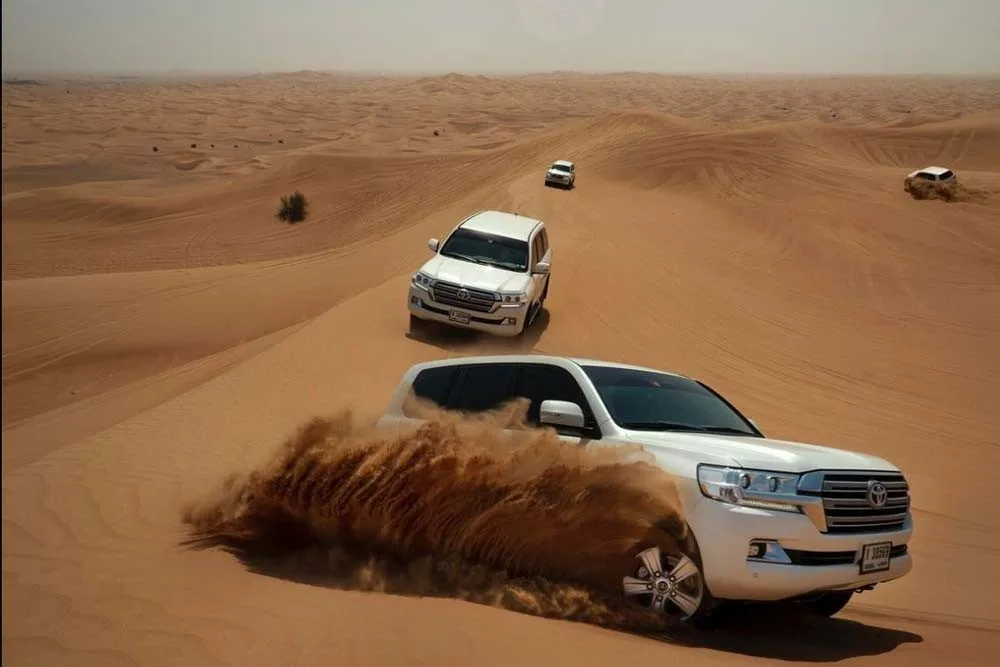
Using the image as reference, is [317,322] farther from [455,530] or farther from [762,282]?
[762,282]

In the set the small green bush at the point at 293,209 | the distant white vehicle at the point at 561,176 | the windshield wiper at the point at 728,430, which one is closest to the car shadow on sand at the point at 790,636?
the windshield wiper at the point at 728,430

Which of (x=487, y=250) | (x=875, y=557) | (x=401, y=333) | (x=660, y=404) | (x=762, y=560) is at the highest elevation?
(x=660, y=404)

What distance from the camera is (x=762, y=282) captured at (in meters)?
25.7

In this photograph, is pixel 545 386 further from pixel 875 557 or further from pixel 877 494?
pixel 875 557

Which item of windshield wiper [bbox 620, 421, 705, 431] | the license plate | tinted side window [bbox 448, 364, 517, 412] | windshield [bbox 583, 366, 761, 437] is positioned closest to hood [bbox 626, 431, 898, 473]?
windshield wiper [bbox 620, 421, 705, 431]

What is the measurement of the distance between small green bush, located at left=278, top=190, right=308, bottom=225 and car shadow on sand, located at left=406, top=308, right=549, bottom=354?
27168 mm

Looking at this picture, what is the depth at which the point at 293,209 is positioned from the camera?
4262cm

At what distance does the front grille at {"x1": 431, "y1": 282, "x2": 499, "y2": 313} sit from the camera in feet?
51.0

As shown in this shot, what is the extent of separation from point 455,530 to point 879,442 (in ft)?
31.7

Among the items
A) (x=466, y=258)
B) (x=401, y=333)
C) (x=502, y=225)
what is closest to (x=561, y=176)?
(x=502, y=225)

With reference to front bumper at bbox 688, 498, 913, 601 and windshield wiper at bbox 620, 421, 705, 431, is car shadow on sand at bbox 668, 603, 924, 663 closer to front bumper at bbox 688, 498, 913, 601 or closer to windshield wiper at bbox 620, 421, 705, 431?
front bumper at bbox 688, 498, 913, 601

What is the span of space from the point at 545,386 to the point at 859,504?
2.23 meters

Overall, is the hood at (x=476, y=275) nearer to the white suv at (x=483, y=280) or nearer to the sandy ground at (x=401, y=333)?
the white suv at (x=483, y=280)

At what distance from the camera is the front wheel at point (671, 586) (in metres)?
5.50
